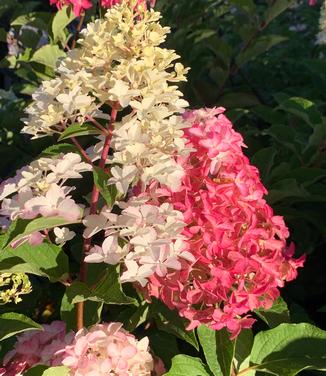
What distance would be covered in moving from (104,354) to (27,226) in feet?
0.75

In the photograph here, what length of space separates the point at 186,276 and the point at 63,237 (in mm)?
212

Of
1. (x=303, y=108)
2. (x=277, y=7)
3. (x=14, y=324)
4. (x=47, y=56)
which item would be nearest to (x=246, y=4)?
A: (x=277, y=7)

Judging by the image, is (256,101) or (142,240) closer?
(142,240)

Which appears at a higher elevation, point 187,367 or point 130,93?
point 130,93

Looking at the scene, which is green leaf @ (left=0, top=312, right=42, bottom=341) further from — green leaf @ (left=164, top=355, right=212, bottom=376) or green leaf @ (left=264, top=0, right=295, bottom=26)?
green leaf @ (left=264, top=0, right=295, bottom=26)

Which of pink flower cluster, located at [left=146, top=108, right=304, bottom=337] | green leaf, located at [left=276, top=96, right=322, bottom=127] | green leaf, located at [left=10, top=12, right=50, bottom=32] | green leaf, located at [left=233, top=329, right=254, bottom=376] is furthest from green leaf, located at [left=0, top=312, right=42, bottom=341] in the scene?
green leaf, located at [left=10, top=12, right=50, bottom=32]

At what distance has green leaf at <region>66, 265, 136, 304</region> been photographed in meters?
1.02

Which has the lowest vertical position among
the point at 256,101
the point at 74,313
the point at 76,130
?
the point at 256,101

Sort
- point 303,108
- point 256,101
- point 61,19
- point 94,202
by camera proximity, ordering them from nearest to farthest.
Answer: point 94,202 → point 303,108 → point 61,19 → point 256,101

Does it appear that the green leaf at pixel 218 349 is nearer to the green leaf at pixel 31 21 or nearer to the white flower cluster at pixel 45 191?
the white flower cluster at pixel 45 191

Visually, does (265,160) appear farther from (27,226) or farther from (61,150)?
(27,226)

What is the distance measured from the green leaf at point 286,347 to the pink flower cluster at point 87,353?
172mm

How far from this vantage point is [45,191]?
1.04 metres

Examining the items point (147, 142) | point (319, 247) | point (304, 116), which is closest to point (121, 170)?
point (147, 142)
